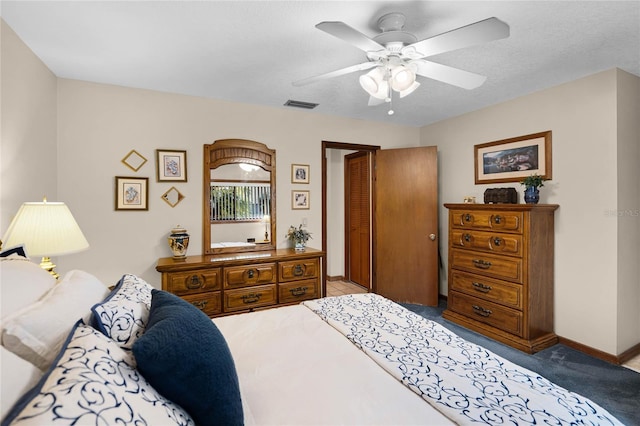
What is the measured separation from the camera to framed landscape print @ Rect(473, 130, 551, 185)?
125 inches

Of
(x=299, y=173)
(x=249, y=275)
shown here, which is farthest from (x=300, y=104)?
(x=249, y=275)

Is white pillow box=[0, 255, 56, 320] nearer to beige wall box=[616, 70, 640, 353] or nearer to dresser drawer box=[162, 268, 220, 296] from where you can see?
dresser drawer box=[162, 268, 220, 296]

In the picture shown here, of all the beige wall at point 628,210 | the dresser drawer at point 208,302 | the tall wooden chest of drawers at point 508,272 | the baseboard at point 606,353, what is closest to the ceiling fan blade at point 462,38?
the tall wooden chest of drawers at point 508,272

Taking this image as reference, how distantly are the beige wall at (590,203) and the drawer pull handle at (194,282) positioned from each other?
11.6 feet

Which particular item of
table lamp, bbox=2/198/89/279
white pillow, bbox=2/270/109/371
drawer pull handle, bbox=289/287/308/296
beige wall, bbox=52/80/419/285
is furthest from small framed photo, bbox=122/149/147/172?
white pillow, bbox=2/270/109/371

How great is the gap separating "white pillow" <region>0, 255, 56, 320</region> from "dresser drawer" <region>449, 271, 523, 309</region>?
137 inches

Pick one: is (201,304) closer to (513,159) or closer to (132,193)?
(132,193)

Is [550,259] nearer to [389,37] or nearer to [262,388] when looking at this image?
[389,37]

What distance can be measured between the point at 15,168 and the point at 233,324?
186cm

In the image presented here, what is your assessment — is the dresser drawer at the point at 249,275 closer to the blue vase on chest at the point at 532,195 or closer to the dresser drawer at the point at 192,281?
the dresser drawer at the point at 192,281

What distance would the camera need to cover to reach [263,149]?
142 inches

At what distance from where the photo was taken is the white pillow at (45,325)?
798 millimetres

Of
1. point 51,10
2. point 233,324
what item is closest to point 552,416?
point 233,324

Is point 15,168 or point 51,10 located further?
point 15,168
